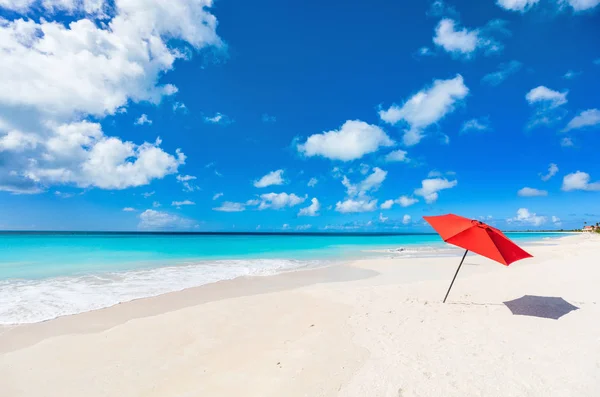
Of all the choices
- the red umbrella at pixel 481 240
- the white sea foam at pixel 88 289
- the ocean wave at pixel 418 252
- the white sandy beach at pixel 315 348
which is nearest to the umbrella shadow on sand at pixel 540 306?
the white sandy beach at pixel 315 348

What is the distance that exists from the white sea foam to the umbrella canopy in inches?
364

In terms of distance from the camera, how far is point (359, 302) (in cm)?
812

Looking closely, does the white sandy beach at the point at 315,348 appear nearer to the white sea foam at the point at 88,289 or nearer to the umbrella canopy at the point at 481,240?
the white sea foam at the point at 88,289

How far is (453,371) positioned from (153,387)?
437 cm

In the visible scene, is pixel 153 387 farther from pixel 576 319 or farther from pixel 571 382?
pixel 576 319

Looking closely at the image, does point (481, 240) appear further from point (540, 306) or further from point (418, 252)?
point (418, 252)

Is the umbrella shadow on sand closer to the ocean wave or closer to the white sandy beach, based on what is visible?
the white sandy beach

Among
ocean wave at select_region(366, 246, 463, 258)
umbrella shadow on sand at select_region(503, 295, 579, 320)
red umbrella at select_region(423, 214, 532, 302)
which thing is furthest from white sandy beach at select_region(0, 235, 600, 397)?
ocean wave at select_region(366, 246, 463, 258)

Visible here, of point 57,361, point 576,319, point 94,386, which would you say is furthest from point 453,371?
point 57,361

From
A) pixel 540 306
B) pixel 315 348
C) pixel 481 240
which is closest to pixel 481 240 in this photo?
pixel 481 240

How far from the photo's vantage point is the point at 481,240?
260 inches

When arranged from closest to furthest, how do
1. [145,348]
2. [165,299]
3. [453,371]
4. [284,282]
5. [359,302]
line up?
[453,371]
[145,348]
[359,302]
[165,299]
[284,282]

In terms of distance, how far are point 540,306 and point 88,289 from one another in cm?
1395

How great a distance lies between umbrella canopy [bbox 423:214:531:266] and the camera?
6387 millimetres
